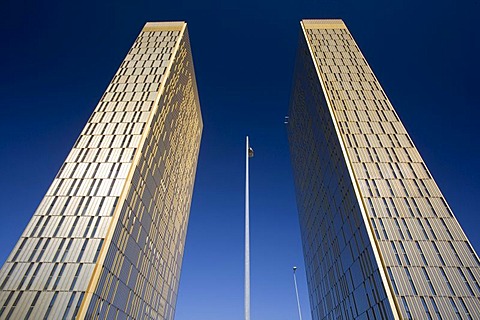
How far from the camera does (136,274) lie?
44156 mm

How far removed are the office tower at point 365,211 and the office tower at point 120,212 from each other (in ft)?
96.1

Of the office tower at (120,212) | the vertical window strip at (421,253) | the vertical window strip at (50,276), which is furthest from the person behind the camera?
the vertical window strip at (421,253)

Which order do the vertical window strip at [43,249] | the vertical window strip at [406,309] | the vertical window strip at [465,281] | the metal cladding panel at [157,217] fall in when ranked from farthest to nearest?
1. the metal cladding panel at [157,217]
2. the vertical window strip at [43,249]
3. the vertical window strip at [465,281]
4. the vertical window strip at [406,309]

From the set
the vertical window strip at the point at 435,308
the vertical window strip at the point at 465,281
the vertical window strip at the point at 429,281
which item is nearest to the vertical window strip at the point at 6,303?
the vertical window strip at the point at 435,308

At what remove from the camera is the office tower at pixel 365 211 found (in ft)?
103

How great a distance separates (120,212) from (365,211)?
3033 centimetres

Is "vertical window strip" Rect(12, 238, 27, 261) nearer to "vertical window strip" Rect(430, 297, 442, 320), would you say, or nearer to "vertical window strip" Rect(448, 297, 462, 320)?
"vertical window strip" Rect(430, 297, 442, 320)

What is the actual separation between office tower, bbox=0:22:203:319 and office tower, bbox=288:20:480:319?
29.3 metres

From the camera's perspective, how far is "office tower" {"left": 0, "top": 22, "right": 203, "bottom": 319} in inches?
1257

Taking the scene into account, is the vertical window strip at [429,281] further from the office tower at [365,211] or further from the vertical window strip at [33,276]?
the vertical window strip at [33,276]

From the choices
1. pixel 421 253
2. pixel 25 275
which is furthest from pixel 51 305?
pixel 421 253

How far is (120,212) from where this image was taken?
3853 cm

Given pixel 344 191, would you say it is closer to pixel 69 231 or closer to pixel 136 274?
pixel 136 274

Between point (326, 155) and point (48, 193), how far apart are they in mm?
42584
